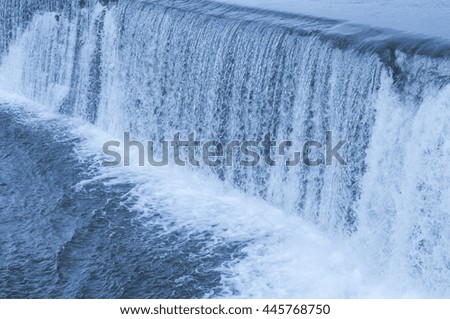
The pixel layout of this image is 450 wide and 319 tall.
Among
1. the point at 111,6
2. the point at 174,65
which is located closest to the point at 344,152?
the point at 174,65

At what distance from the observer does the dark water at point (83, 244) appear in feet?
34.1

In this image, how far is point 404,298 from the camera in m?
10.2

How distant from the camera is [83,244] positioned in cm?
1145

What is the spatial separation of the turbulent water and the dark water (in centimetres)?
3

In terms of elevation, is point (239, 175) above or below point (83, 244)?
above

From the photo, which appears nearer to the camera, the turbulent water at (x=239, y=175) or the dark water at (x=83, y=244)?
the turbulent water at (x=239, y=175)

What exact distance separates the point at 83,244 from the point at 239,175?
3269mm

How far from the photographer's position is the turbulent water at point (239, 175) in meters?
10.2

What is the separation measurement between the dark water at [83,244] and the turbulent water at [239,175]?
1.2 inches

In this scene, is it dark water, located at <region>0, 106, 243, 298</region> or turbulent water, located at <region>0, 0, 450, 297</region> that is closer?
turbulent water, located at <region>0, 0, 450, 297</region>

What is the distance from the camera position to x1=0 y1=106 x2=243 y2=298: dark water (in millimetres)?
10406

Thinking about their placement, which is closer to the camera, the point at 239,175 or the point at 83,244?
the point at 83,244

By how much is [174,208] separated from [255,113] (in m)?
2.25

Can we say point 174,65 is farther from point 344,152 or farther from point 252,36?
point 344,152
